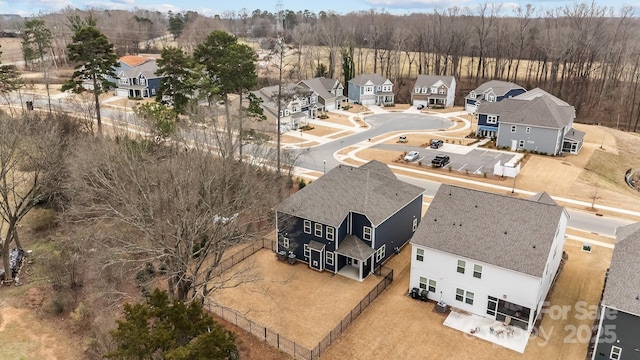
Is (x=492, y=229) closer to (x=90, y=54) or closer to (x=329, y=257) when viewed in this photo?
(x=329, y=257)

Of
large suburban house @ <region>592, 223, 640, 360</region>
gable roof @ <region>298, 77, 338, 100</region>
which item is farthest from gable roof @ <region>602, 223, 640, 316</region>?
gable roof @ <region>298, 77, 338, 100</region>

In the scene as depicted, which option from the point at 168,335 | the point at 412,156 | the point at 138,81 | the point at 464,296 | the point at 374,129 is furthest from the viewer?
the point at 138,81

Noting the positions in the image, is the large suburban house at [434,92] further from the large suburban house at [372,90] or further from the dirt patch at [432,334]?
the dirt patch at [432,334]

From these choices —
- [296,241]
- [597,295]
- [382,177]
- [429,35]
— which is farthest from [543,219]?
[429,35]

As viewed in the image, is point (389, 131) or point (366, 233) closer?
point (366, 233)

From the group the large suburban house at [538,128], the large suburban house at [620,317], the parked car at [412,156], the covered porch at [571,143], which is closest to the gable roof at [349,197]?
the large suburban house at [620,317]

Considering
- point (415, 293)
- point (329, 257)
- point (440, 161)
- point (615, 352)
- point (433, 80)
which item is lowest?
point (415, 293)

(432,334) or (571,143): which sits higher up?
(571,143)

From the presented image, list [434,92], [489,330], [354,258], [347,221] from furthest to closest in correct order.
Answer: [434,92] → [347,221] → [354,258] → [489,330]

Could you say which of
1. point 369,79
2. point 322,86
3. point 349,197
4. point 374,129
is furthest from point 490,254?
point 369,79
